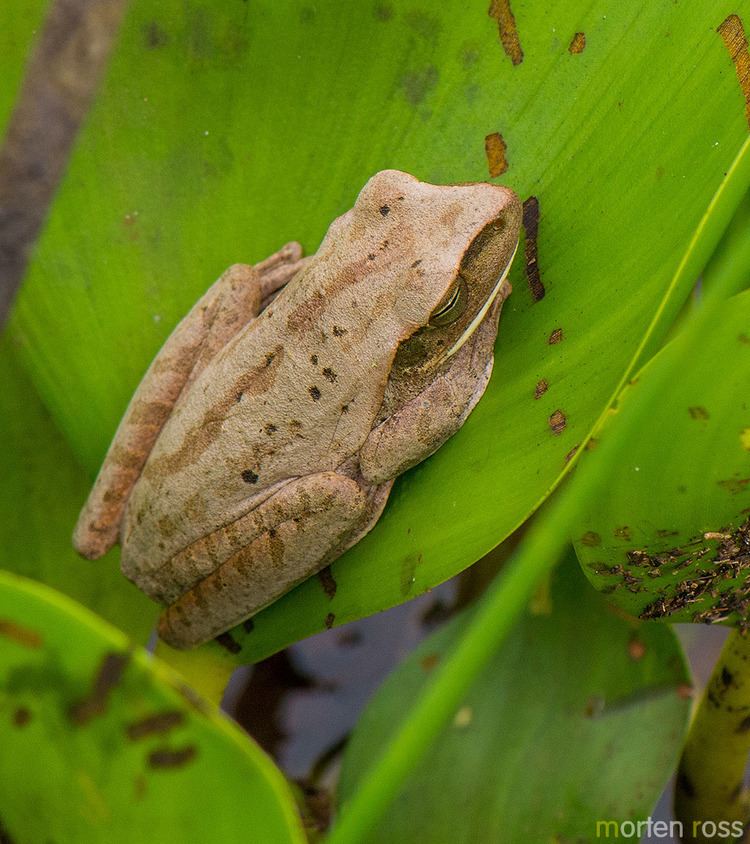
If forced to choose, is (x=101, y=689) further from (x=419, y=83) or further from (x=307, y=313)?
(x=419, y=83)

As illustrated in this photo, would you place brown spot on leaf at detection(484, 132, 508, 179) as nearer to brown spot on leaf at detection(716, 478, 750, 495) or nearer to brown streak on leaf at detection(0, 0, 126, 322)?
brown spot on leaf at detection(716, 478, 750, 495)

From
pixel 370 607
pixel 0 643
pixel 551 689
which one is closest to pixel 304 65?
pixel 370 607

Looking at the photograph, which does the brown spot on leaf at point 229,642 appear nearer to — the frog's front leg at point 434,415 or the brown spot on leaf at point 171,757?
the frog's front leg at point 434,415

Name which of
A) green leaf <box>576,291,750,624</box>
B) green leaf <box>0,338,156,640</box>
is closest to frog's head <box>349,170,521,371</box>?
green leaf <box>576,291,750,624</box>

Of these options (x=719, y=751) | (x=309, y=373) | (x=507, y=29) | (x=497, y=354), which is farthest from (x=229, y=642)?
(x=507, y=29)

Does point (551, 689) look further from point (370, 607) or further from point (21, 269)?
point (21, 269)

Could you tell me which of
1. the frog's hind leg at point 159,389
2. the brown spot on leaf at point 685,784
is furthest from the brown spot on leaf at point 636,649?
the frog's hind leg at point 159,389

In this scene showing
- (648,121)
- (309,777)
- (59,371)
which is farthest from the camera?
(309,777)
